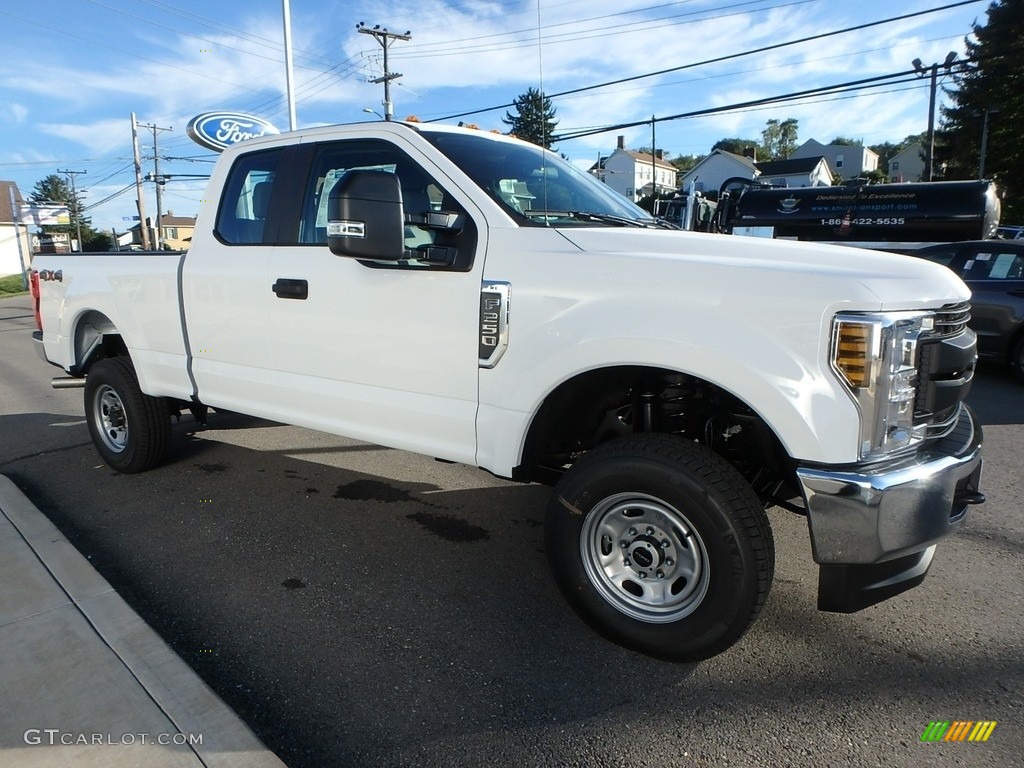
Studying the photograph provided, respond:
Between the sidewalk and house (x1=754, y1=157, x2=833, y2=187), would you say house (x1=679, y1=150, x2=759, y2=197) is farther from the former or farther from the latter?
the sidewalk

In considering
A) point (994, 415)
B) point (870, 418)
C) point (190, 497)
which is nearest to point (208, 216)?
point (190, 497)

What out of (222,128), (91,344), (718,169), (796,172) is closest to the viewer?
(91,344)

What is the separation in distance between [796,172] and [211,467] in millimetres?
62297

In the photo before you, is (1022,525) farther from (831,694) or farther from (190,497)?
(190,497)

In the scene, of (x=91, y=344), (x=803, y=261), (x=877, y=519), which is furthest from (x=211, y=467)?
(x=877, y=519)

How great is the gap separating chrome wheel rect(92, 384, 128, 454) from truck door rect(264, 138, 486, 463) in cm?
185

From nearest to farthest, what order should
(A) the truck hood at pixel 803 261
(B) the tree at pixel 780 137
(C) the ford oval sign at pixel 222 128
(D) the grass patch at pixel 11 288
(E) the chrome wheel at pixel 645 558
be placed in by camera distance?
(A) the truck hood at pixel 803 261
(E) the chrome wheel at pixel 645 558
(C) the ford oval sign at pixel 222 128
(D) the grass patch at pixel 11 288
(B) the tree at pixel 780 137

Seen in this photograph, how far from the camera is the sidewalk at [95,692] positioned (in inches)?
88.4

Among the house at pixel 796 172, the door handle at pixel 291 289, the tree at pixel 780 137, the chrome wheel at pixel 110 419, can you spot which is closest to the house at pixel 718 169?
the house at pixel 796 172

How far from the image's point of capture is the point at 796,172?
193 feet

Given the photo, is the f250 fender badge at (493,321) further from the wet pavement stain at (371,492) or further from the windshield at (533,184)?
the wet pavement stain at (371,492)

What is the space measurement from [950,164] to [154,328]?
55778 millimetres

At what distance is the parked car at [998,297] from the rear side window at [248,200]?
8.48 m

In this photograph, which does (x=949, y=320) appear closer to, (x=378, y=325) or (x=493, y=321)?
(x=493, y=321)
